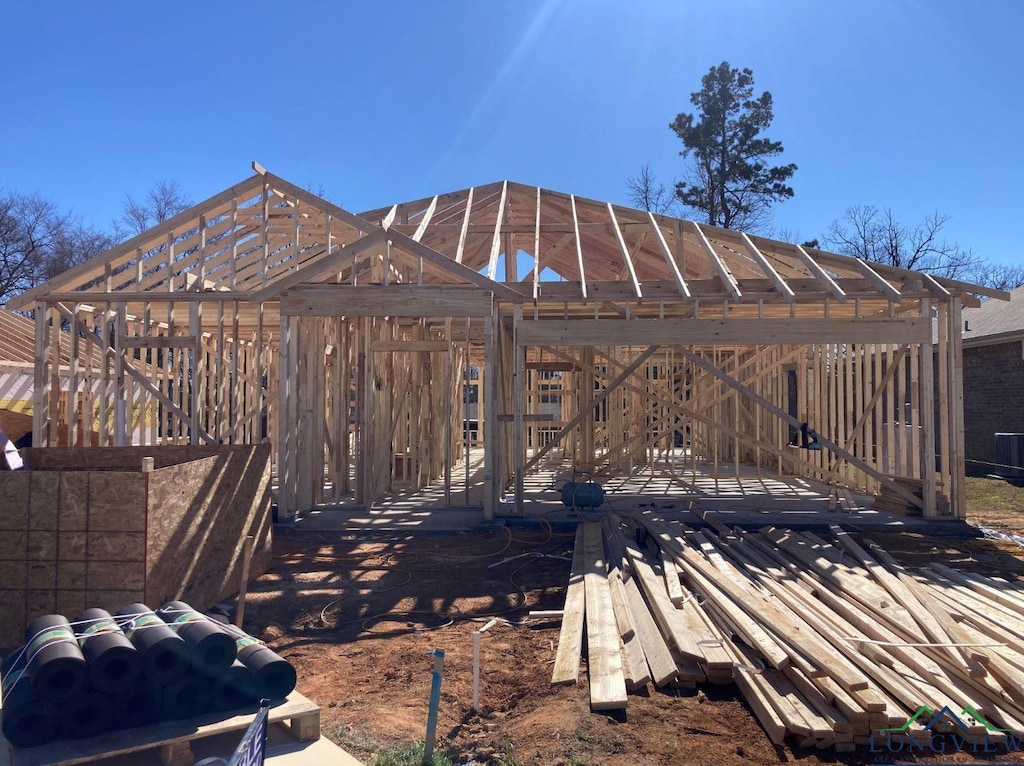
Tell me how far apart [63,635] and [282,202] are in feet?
29.0

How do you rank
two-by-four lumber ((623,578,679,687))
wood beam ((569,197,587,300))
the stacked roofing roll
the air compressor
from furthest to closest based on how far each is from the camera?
1. wood beam ((569,197,587,300))
2. the air compressor
3. two-by-four lumber ((623,578,679,687))
4. the stacked roofing roll

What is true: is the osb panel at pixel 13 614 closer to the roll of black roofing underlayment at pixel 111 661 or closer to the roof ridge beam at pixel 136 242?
the roll of black roofing underlayment at pixel 111 661

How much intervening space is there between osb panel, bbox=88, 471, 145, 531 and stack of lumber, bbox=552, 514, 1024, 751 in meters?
3.56

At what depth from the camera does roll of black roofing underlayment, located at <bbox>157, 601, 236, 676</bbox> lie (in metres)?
4.10

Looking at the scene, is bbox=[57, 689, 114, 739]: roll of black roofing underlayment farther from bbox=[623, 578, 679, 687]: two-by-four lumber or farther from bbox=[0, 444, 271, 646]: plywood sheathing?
bbox=[623, 578, 679, 687]: two-by-four lumber

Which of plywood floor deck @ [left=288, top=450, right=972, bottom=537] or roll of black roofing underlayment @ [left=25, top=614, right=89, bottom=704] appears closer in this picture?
roll of black roofing underlayment @ [left=25, top=614, right=89, bottom=704]

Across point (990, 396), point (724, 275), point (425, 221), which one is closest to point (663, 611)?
point (724, 275)

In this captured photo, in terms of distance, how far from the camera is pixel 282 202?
11.7m

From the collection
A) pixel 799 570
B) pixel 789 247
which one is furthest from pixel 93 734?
pixel 789 247

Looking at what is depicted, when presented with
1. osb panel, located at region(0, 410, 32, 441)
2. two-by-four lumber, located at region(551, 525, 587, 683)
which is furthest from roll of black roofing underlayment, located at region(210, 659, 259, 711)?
osb panel, located at region(0, 410, 32, 441)

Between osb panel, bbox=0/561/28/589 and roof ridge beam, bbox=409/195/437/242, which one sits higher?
roof ridge beam, bbox=409/195/437/242

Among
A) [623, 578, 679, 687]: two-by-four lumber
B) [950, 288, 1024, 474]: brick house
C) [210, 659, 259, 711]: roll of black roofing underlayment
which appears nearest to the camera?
[210, 659, 259, 711]: roll of black roofing underlayment

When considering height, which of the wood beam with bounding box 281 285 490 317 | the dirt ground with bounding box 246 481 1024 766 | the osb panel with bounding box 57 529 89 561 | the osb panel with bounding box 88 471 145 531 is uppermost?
the wood beam with bounding box 281 285 490 317

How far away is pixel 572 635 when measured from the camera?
5.57 meters
